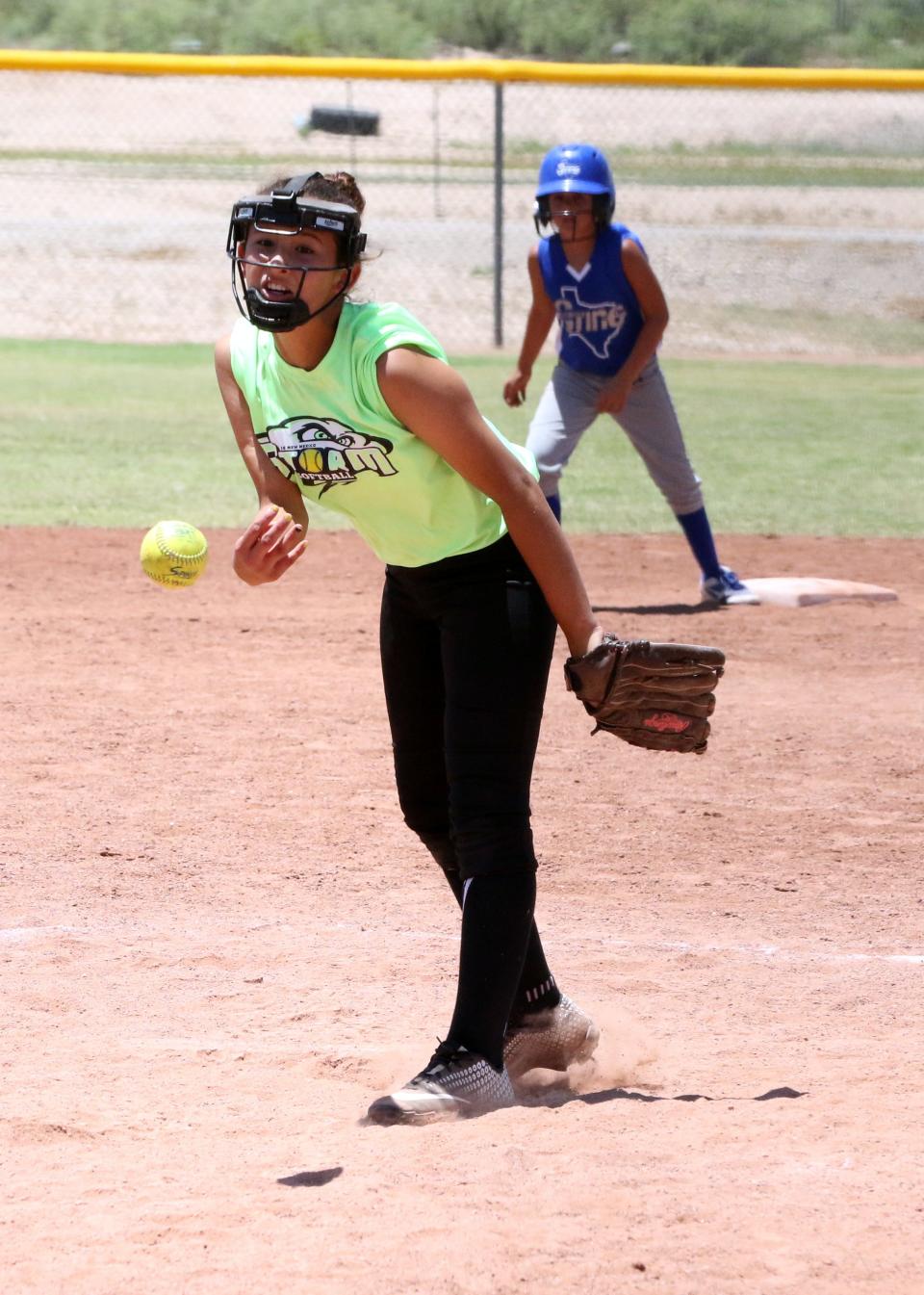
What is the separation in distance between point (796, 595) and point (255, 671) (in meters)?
2.90

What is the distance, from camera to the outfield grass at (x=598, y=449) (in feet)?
35.3

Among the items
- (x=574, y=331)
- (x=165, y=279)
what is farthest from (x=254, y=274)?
(x=165, y=279)

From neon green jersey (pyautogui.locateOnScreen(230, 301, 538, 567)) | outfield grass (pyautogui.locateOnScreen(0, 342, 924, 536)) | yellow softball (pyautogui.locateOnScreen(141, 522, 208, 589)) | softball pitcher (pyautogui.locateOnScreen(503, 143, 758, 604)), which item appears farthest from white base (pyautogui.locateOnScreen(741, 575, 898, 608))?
neon green jersey (pyautogui.locateOnScreen(230, 301, 538, 567))

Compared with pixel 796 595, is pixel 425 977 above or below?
above

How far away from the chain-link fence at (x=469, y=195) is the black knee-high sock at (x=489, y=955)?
40.4 ft

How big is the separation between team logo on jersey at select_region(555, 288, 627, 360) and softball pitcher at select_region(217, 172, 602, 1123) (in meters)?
Answer: 4.56

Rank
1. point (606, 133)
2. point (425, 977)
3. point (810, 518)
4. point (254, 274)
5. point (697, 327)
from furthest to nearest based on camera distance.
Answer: point (606, 133) → point (697, 327) → point (810, 518) → point (425, 977) → point (254, 274)

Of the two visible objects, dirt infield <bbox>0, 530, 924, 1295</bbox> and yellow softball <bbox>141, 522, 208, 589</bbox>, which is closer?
dirt infield <bbox>0, 530, 924, 1295</bbox>

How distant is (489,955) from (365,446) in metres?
0.99

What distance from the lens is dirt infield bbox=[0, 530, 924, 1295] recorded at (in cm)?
275

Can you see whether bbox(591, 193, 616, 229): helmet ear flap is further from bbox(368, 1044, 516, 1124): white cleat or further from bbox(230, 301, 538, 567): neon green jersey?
bbox(368, 1044, 516, 1124): white cleat

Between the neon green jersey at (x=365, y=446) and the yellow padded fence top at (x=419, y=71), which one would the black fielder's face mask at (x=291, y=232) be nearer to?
the neon green jersey at (x=365, y=446)

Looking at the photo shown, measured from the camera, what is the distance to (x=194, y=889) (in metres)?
4.78

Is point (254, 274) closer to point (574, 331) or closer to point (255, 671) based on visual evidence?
point (255, 671)
